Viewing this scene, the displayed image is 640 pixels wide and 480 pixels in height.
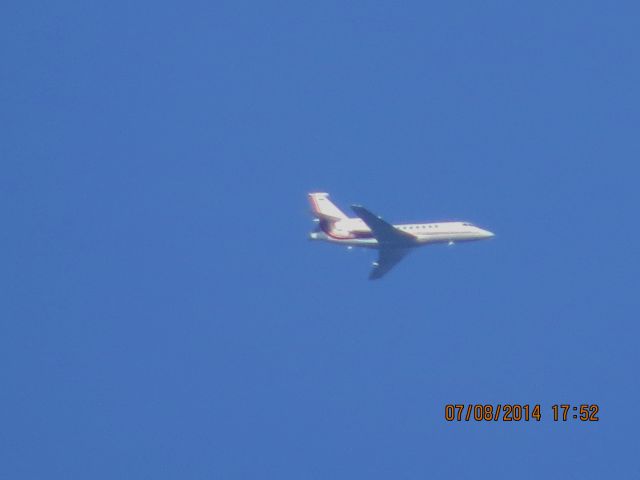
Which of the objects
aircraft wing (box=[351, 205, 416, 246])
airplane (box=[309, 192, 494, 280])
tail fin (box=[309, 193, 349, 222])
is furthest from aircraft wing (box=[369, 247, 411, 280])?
tail fin (box=[309, 193, 349, 222])

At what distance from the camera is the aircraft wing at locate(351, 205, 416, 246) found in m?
115

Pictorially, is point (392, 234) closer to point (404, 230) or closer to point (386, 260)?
point (404, 230)

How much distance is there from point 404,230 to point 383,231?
2306mm

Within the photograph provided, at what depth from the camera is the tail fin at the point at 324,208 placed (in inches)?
4776

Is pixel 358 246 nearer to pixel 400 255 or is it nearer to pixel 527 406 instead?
pixel 400 255

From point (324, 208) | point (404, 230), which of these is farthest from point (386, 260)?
point (324, 208)

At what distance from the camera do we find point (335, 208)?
123625 millimetres

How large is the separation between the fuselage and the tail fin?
124cm

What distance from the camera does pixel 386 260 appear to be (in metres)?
122

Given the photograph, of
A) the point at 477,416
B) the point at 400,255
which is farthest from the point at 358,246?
the point at 477,416

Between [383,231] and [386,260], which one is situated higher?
[383,231]

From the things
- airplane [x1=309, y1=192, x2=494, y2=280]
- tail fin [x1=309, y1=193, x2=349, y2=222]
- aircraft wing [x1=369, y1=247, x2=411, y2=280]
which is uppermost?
tail fin [x1=309, y1=193, x2=349, y2=222]

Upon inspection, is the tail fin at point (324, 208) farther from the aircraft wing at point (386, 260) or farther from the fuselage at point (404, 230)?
the aircraft wing at point (386, 260)

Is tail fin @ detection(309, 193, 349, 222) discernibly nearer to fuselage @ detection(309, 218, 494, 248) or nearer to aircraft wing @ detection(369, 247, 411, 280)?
fuselage @ detection(309, 218, 494, 248)
